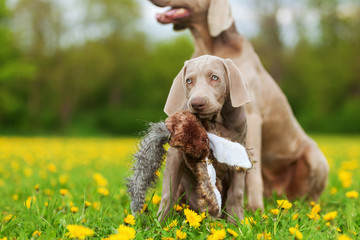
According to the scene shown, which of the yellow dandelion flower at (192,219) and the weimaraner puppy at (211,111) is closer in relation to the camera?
the yellow dandelion flower at (192,219)

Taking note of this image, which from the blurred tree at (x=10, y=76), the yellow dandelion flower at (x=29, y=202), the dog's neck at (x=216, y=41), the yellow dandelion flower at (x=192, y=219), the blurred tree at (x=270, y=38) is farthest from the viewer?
the blurred tree at (x=270, y=38)

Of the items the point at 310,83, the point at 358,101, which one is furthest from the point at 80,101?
the point at 358,101

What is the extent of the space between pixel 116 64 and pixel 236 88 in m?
27.8

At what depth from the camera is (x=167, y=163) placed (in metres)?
2.17

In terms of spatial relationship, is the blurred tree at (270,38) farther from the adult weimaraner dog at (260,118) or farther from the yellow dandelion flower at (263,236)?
the yellow dandelion flower at (263,236)

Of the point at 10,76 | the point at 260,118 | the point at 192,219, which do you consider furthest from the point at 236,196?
the point at 10,76

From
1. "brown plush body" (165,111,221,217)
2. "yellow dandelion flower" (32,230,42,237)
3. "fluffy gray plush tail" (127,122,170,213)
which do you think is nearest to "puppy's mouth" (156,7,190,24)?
"fluffy gray plush tail" (127,122,170,213)

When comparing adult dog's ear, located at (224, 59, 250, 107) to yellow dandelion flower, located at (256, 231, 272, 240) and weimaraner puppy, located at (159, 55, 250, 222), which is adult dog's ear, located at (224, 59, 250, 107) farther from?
yellow dandelion flower, located at (256, 231, 272, 240)

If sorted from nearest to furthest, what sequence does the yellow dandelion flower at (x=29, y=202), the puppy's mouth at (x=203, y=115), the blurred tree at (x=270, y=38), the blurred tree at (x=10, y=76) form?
the puppy's mouth at (x=203, y=115)
the yellow dandelion flower at (x=29, y=202)
the blurred tree at (x=10, y=76)
the blurred tree at (x=270, y=38)

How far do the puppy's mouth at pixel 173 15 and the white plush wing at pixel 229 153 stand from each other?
63.4 inches

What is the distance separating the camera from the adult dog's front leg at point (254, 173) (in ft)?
10.2

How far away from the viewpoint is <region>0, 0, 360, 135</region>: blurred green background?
84.6 feet

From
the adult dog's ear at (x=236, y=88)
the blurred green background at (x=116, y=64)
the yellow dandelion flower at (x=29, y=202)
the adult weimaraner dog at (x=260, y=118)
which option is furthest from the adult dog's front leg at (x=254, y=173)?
the blurred green background at (x=116, y=64)

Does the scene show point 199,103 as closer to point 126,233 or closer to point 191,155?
point 191,155
